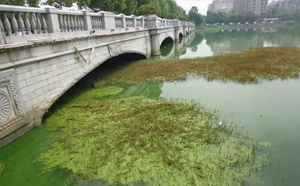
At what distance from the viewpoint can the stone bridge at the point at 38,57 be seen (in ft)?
16.8

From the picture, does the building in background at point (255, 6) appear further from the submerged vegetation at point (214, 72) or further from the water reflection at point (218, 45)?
the submerged vegetation at point (214, 72)

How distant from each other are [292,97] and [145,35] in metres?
11.3

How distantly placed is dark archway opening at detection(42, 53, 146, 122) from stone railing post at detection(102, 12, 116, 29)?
263 cm

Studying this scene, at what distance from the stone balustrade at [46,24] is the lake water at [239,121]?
Result: 2.51 m

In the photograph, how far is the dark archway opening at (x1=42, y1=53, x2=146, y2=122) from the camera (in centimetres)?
791

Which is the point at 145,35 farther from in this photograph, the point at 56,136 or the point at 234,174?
the point at 234,174

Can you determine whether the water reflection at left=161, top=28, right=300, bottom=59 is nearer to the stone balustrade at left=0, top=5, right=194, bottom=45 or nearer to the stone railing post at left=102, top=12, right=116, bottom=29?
the stone railing post at left=102, top=12, right=116, bottom=29

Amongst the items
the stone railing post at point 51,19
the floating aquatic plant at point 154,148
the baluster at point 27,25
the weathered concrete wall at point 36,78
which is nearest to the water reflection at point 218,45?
the weathered concrete wall at point 36,78

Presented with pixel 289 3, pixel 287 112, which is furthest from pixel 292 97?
pixel 289 3

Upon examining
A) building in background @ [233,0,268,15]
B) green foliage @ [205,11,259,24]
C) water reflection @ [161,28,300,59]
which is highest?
building in background @ [233,0,268,15]

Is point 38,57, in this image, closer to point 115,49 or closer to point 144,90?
point 144,90

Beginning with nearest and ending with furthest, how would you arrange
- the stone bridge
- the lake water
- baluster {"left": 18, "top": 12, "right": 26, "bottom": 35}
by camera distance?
the lake water < the stone bridge < baluster {"left": 18, "top": 12, "right": 26, "bottom": 35}

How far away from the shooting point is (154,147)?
15.9ft

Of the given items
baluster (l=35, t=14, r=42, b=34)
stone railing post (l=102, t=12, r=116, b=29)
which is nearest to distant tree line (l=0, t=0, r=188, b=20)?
stone railing post (l=102, t=12, r=116, b=29)
